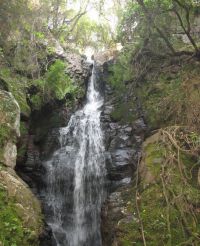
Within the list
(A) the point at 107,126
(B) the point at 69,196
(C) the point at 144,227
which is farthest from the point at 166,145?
(A) the point at 107,126

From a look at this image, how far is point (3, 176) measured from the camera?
22.9 feet

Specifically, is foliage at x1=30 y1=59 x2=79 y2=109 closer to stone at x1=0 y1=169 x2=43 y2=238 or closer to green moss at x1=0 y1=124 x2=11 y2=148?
green moss at x1=0 y1=124 x2=11 y2=148

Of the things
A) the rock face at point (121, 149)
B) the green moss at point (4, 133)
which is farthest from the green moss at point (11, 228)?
the rock face at point (121, 149)

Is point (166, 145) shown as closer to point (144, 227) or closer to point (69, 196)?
point (144, 227)

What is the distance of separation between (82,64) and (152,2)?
7.80m

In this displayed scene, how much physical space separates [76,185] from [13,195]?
4537mm

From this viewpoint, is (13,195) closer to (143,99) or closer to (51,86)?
(143,99)

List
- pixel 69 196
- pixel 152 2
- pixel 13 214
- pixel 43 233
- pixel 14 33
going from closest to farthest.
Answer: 1. pixel 13 214
2. pixel 43 233
3. pixel 152 2
4. pixel 69 196
5. pixel 14 33

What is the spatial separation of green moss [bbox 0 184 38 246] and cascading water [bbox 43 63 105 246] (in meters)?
3.50

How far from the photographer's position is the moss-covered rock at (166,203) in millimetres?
6344

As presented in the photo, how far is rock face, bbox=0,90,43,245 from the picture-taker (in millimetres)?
6141

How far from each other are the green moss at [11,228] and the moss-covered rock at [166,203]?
1858mm

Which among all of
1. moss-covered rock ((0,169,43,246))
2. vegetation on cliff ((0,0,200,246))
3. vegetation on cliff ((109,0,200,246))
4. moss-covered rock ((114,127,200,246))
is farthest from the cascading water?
moss-covered rock ((0,169,43,246))

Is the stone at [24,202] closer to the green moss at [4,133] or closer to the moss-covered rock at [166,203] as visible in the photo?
the green moss at [4,133]
